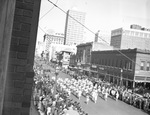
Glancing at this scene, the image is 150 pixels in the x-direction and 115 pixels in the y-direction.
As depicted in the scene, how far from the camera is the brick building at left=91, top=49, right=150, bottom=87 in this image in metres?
26.7

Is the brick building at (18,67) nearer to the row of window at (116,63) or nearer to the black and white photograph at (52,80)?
the black and white photograph at (52,80)

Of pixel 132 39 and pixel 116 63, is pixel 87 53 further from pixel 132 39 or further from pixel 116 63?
pixel 132 39

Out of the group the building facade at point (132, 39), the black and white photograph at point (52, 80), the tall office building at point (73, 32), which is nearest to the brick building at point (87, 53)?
the black and white photograph at point (52, 80)

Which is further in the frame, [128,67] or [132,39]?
[132,39]

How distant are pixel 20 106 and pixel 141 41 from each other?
104600mm

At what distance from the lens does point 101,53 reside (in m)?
39.6

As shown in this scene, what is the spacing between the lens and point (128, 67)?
1104 inches

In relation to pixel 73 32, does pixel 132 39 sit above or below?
below

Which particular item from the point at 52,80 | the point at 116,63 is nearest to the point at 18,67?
the point at 52,80

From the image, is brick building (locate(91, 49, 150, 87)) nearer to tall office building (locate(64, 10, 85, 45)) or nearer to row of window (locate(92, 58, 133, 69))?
row of window (locate(92, 58, 133, 69))

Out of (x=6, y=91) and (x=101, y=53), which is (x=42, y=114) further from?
(x=101, y=53)

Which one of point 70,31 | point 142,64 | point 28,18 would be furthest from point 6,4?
point 70,31

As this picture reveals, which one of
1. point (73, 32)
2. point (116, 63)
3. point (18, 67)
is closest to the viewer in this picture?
point (18, 67)

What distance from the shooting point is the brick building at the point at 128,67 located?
26703 mm
